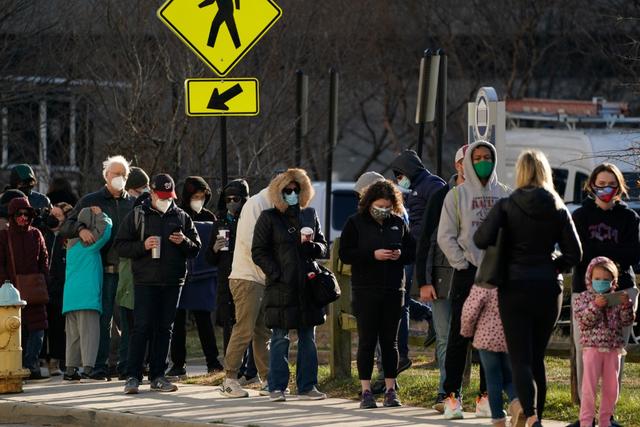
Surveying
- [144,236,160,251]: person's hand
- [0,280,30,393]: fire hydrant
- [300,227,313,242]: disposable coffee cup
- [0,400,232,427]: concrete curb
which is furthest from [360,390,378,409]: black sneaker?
[0,280,30,393]: fire hydrant

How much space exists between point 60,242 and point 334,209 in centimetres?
1164

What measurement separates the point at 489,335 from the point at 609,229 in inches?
44.6

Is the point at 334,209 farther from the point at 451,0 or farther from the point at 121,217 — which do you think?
the point at 121,217

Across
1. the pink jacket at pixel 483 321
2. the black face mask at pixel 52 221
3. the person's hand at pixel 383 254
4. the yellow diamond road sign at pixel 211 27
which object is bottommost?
the pink jacket at pixel 483 321

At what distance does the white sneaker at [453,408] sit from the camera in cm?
1198

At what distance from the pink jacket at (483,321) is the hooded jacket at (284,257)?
216 cm

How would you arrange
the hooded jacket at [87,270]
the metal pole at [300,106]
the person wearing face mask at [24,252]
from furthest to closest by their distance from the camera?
1. the metal pole at [300,106]
2. the person wearing face mask at [24,252]
3. the hooded jacket at [87,270]

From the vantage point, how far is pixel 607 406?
11.0 m

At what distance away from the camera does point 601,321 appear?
36.0 ft

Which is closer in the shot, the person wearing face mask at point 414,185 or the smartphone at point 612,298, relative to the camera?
the smartphone at point 612,298

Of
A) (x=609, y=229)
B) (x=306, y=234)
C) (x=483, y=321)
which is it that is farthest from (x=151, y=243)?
(x=609, y=229)

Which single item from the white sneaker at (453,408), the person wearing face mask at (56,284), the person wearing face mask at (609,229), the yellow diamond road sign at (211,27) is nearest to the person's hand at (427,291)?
the white sneaker at (453,408)

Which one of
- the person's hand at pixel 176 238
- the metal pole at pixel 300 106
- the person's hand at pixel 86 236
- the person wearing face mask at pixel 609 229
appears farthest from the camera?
the metal pole at pixel 300 106

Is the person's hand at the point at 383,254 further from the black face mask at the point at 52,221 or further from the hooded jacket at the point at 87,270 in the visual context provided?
the black face mask at the point at 52,221
